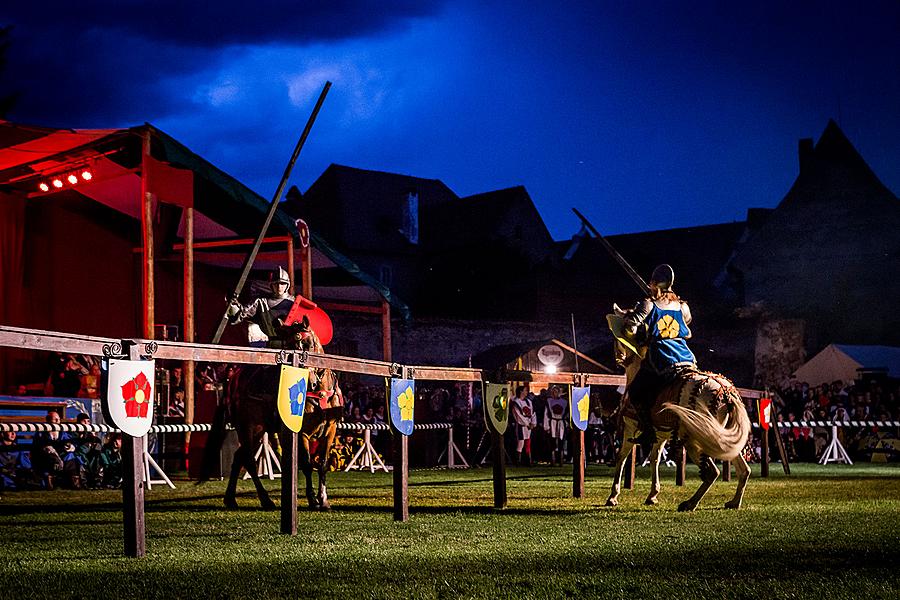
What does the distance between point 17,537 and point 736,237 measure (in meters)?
49.6

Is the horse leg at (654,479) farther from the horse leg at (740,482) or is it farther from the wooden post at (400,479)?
the wooden post at (400,479)

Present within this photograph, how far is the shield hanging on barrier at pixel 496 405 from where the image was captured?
32.8 ft

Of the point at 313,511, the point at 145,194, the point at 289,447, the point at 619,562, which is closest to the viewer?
the point at 619,562

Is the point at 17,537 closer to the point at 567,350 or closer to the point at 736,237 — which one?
the point at 567,350

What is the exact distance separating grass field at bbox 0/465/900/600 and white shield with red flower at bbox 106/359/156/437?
78 centimetres

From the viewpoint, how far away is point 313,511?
32.2ft

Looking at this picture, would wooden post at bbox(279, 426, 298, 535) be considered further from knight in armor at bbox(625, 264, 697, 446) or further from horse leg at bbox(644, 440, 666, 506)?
horse leg at bbox(644, 440, 666, 506)

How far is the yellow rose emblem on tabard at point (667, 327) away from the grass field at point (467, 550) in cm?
165

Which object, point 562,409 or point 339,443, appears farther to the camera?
point 562,409

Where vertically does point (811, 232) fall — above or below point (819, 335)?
above

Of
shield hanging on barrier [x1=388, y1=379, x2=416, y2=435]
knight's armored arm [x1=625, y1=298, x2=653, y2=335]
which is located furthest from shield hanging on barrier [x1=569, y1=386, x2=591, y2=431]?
shield hanging on barrier [x1=388, y1=379, x2=416, y2=435]

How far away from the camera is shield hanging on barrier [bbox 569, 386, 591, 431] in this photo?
1130cm

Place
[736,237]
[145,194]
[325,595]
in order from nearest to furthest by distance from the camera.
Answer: [325,595] → [145,194] → [736,237]

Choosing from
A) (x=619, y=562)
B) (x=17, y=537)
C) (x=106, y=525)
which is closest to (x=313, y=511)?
(x=106, y=525)
